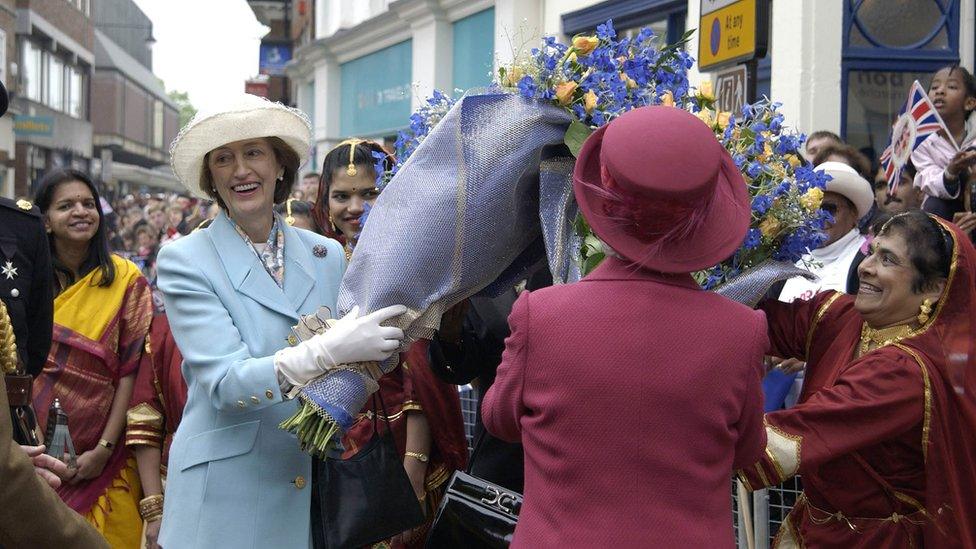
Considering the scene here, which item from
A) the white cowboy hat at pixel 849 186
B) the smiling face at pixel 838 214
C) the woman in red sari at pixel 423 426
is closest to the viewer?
the woman in red sari at pixel 423 426

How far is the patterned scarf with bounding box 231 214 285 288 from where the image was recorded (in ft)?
11.0

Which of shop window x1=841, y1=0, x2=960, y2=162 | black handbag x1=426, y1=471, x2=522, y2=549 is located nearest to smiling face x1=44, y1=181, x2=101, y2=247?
black handbag x1=426, y1=471, x2=522, y2=549

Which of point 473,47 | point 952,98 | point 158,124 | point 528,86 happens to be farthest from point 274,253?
point 158,124

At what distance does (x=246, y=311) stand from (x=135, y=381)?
1838 millimetres

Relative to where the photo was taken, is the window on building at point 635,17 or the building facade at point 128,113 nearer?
the window on building at point 635,17

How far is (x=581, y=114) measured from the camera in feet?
10.2

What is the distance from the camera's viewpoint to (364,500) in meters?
3.24

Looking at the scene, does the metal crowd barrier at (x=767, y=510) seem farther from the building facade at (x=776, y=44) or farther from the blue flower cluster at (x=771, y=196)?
the building facade at (x=776, y=44)

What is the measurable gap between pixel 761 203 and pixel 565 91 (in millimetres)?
612

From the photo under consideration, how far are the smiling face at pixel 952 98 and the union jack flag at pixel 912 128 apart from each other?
0.12 metres

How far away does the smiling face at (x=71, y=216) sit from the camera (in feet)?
16.2

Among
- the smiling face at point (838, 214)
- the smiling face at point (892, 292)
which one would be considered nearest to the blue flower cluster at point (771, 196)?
the smiling face at point (892, 292)

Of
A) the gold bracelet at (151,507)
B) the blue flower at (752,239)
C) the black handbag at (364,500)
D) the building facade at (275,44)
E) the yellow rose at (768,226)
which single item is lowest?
the gold bracelet at (151,507)

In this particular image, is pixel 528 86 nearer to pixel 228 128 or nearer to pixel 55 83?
pixel 228 128
